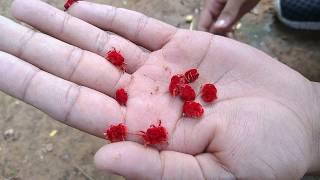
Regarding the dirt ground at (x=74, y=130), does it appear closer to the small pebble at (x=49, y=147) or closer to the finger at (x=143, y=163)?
the small pebble at (x=49, y=147)

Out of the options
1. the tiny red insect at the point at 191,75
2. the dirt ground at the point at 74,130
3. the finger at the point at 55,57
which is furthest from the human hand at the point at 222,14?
the finger at the point at 55,57

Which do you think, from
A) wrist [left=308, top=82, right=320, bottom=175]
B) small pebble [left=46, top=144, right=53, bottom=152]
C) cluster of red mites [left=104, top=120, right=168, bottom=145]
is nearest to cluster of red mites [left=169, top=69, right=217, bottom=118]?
cluster of red mites [left=104, top=120, right=168, bottom=145]

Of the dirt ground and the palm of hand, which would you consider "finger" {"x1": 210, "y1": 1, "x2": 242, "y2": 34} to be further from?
the dirt ground

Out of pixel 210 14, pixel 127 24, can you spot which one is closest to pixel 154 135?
pixel 127 24

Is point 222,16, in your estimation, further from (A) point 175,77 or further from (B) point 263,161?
(B) point 263,161

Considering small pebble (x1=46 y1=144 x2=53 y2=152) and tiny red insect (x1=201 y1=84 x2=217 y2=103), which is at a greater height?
tiny red insect (x1=201 y1=84 x2=217 y2=103)

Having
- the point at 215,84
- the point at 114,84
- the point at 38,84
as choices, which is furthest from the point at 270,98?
the point at 38,84

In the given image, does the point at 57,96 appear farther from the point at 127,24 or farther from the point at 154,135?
the point at 127,24
